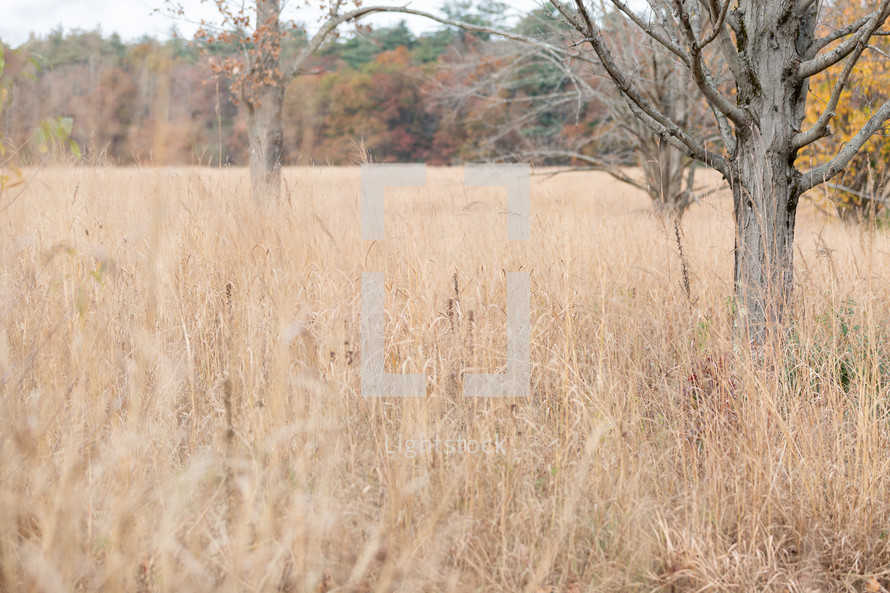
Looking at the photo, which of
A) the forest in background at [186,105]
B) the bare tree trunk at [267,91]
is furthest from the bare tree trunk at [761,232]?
the bare tree trunk at [267,91]

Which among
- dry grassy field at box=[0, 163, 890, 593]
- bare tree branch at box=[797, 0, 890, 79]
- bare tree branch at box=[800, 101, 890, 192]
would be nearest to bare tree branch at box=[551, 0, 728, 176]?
bare tree branch at box=[800, 101, 890, 192]

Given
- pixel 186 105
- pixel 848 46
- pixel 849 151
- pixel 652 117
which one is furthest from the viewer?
pixel 652 117

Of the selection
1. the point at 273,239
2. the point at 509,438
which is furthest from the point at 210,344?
the point at 509,438

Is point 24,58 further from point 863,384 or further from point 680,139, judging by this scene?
point 863,384

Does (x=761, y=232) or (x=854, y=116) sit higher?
(x=854, y=116)

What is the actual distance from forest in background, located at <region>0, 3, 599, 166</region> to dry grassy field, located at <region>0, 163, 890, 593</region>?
32cm

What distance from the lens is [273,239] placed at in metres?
3.78

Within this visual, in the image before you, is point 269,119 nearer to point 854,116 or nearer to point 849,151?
point 849,151

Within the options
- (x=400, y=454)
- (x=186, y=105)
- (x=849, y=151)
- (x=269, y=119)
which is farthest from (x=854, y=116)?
(x=186, y=105)

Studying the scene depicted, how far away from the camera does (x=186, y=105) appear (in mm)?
1586

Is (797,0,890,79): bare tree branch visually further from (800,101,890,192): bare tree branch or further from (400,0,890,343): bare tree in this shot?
(800,101,890,192): bare tree branch

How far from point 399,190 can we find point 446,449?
15.0 ft

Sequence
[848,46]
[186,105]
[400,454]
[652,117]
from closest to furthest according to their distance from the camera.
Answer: [186,105] < [400,454] < [848,46] < [652,117]

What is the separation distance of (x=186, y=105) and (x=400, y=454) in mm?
1235
